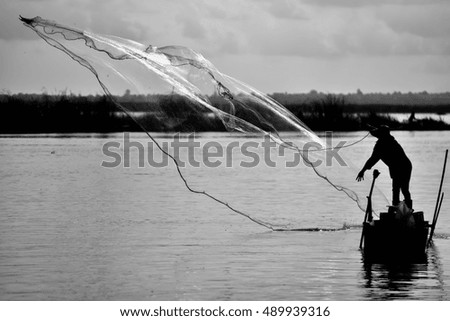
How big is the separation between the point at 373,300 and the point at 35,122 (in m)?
59.3

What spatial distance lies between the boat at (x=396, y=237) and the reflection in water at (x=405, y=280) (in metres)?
0.14

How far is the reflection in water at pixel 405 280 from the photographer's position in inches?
598

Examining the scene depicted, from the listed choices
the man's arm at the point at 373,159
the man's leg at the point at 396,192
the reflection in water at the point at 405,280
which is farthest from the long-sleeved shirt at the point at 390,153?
the reflection in water at the point at 405,280

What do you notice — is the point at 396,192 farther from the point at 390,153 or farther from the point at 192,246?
the point at 192,246

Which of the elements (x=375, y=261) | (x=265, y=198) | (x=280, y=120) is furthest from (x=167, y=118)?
(x=265, y=198)

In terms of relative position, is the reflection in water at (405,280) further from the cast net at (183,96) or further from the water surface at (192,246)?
the cast net at (183,96)

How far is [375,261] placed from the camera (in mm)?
17688

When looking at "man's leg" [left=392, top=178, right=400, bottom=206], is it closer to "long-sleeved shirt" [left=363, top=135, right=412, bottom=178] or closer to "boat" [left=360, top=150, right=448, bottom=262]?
"long-sleeved shirt" [left=363, top=135, right=412, bottom=178]

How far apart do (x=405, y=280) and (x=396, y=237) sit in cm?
150

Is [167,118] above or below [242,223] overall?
above

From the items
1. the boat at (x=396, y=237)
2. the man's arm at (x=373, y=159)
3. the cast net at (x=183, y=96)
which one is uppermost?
the cast net at (x=183, y=96)

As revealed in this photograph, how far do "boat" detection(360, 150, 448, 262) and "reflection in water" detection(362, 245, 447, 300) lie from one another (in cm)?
14

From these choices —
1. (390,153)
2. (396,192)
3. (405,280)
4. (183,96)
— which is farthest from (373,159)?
(183,96)
